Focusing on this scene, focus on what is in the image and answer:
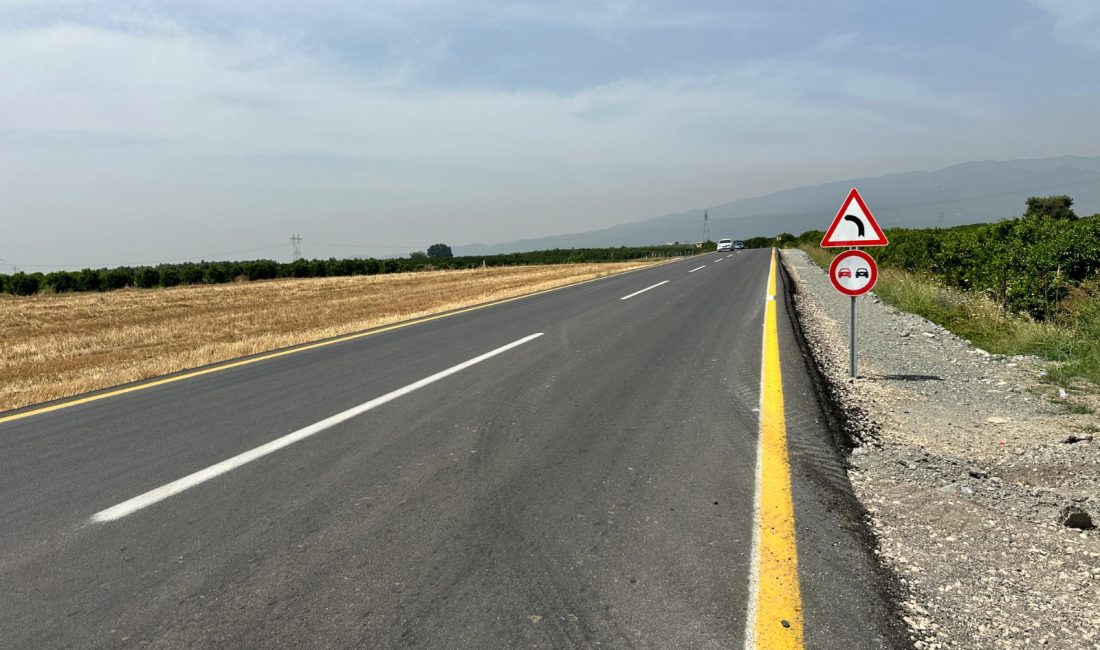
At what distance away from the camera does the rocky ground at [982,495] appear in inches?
93.0

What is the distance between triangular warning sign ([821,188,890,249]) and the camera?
6746 millimetres

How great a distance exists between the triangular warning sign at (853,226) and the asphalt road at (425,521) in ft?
5.91

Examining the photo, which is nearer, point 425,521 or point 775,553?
point 775,553

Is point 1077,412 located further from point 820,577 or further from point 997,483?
point 820,577

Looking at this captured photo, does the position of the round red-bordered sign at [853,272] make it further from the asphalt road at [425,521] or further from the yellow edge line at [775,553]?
the yellow edge line at [775,553]

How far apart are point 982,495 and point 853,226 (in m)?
4.07

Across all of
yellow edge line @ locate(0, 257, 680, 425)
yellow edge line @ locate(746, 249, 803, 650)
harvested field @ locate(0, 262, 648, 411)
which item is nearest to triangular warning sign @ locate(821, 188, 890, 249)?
yellow edge line @ locate(746, 249, 803, 650)

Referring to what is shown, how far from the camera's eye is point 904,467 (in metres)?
3.94

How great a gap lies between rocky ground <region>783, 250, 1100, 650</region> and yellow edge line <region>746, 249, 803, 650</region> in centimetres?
40

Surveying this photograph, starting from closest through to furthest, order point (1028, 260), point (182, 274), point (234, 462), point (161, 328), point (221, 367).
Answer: point (234, 462) → point (221, 367) → point (1028, 260) → point (161, 328) → point (182, 274)

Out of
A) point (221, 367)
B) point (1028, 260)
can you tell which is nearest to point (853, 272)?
point (1028, 260)

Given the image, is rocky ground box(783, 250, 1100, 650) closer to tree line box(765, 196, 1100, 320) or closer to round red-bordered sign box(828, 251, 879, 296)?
round red-bordered sign box(828, 251, 879, 296)

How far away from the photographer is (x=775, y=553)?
2877mm

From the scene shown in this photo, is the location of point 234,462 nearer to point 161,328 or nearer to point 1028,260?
point 1028,260
